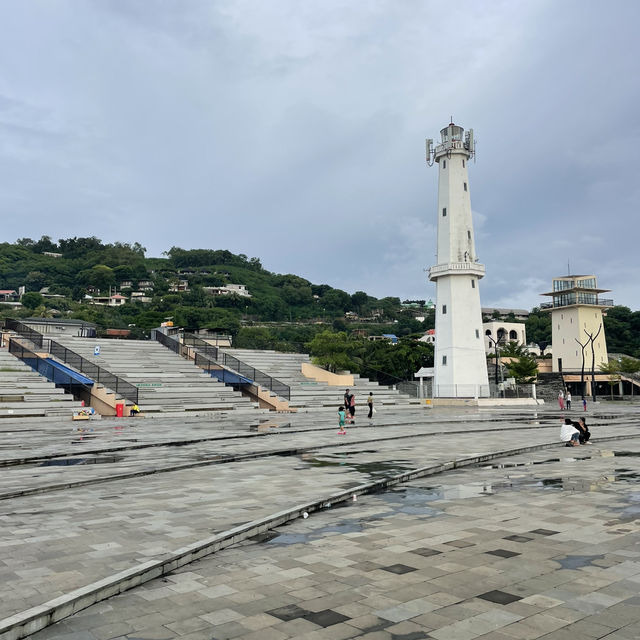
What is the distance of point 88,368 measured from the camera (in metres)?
32.7

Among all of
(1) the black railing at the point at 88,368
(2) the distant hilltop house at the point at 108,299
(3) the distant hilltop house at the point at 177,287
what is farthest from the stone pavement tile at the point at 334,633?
(3) the distant hilltop house at the point at 177,287

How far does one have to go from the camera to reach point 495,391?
53.1 meters

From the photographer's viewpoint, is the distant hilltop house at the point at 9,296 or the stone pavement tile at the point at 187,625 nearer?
the stone pavement tile at the point at 187,625

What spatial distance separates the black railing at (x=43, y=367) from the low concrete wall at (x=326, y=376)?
59.8 feet

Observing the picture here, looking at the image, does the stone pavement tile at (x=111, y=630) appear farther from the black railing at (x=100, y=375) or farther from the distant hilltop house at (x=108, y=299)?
the distant hilltop house at (x=108, y=299)

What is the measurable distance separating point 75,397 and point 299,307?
119863mm

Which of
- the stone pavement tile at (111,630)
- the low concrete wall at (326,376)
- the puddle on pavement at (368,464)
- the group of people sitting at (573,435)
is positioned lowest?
the stone pavement tile at (111,630)

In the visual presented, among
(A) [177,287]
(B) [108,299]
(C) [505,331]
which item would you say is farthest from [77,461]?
(A) [177,287]

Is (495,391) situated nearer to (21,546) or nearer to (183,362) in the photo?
(183,362)

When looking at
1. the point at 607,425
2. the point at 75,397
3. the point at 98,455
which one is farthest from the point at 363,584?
the point at 75,397

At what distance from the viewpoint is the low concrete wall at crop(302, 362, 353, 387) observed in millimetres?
44125

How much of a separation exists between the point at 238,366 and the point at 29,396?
14.9 m

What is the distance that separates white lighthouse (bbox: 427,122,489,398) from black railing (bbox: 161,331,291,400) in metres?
15.7

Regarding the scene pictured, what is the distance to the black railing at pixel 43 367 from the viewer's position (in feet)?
101
